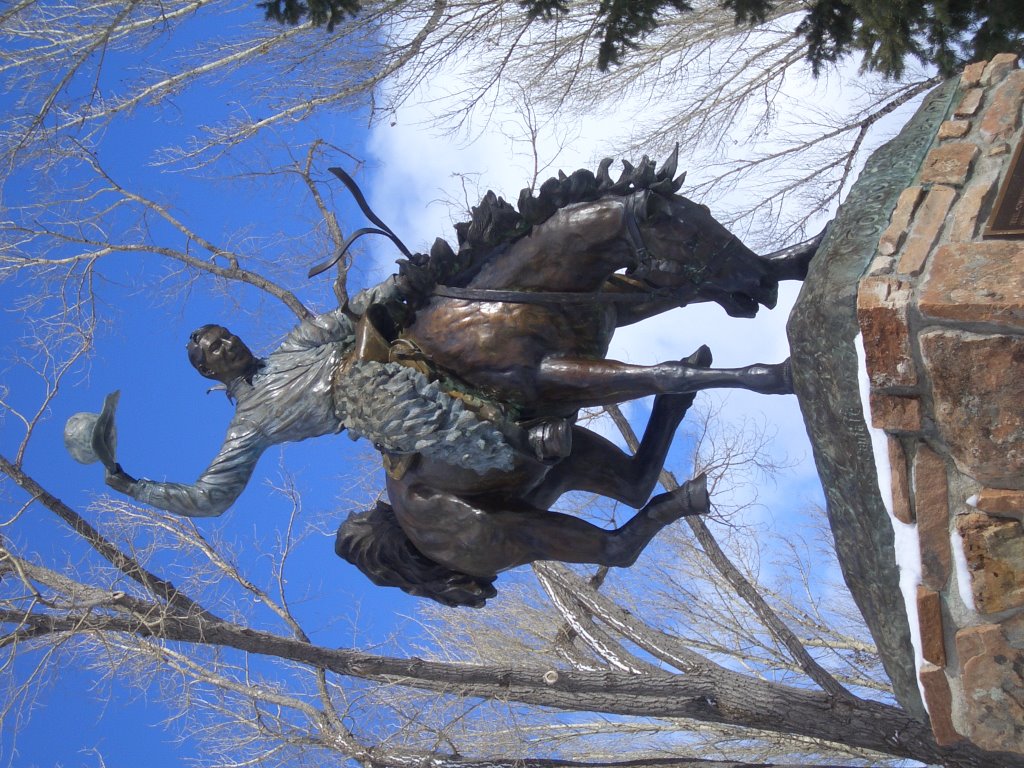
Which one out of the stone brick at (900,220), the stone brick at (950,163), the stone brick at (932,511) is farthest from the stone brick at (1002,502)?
the stone brick at (950,163)

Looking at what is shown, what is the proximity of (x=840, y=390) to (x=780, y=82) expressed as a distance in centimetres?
554

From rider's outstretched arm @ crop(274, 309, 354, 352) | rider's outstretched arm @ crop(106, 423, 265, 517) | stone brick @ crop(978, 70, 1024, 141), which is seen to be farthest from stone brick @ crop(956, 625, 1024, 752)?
rider's outstretched arm @ crop(106, 423, 265, 517)

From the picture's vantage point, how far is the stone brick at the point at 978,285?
2539mm

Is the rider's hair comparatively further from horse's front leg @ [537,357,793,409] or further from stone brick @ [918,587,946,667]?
stone brick @ [918,587,946,667]

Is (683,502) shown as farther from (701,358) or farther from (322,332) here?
(322,332)

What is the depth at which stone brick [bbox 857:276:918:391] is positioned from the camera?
8.86ft

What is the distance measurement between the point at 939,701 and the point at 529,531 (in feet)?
5.34

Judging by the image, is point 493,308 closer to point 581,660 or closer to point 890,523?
point 890,523

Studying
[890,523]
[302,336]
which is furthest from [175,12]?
[890,523]

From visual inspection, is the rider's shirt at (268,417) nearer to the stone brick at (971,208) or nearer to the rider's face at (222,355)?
the rider's face at (222,355)

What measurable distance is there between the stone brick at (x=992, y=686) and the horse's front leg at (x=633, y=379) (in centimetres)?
99

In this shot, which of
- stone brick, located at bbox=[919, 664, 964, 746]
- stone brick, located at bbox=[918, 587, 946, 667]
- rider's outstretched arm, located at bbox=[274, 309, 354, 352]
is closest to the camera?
stone brick, located at bbox=[918, 587, 946, 667]

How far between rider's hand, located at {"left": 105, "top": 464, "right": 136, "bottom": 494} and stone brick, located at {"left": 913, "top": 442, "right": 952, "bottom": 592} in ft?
9.78

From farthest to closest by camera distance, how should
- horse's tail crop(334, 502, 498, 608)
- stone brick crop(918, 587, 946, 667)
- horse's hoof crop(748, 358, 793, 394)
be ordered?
horse's tail crop(334, 502, 498, 608)
horse's hoof crop(748, 358, 793, 394)
stone brick crop(918, 587, 946, 667)
